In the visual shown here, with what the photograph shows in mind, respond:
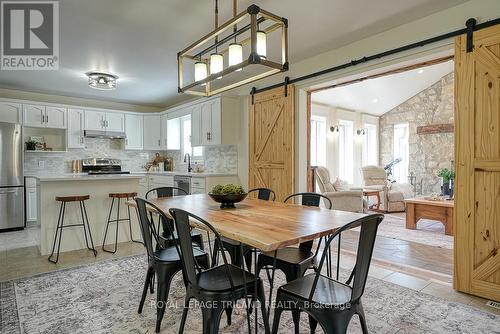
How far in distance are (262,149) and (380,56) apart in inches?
82.9

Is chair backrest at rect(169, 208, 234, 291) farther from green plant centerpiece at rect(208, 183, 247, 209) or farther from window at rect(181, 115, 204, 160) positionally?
window at rect(181, 115, 204, 160)

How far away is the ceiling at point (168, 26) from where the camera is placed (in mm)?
2650

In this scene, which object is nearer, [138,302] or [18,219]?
[138,302]

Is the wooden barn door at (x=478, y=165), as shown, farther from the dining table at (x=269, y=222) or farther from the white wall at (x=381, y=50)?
the dining table at (x=269, y=222)

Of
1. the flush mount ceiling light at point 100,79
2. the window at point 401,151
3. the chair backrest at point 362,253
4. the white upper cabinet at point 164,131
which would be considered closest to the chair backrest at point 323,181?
the white upper cabinet at point 164,131

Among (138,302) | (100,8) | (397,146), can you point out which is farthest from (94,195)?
(397,146)

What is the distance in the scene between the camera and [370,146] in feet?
29.5

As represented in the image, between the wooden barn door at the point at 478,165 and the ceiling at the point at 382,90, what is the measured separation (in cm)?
429

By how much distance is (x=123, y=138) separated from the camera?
6715 millimetres

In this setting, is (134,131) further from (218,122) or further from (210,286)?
(210,286)

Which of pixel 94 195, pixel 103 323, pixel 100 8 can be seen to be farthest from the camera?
pixel 94 195

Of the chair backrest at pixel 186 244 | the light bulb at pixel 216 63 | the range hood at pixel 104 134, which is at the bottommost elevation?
the chair backrest at pixel 186 244

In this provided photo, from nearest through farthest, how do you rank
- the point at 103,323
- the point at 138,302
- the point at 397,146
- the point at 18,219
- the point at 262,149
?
1. the point at 103,323
2. the point at 138,302
3. the point at 262,149
4. the point at 18,219
5. the point at 397,146

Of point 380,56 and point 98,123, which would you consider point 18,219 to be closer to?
point 98,123
